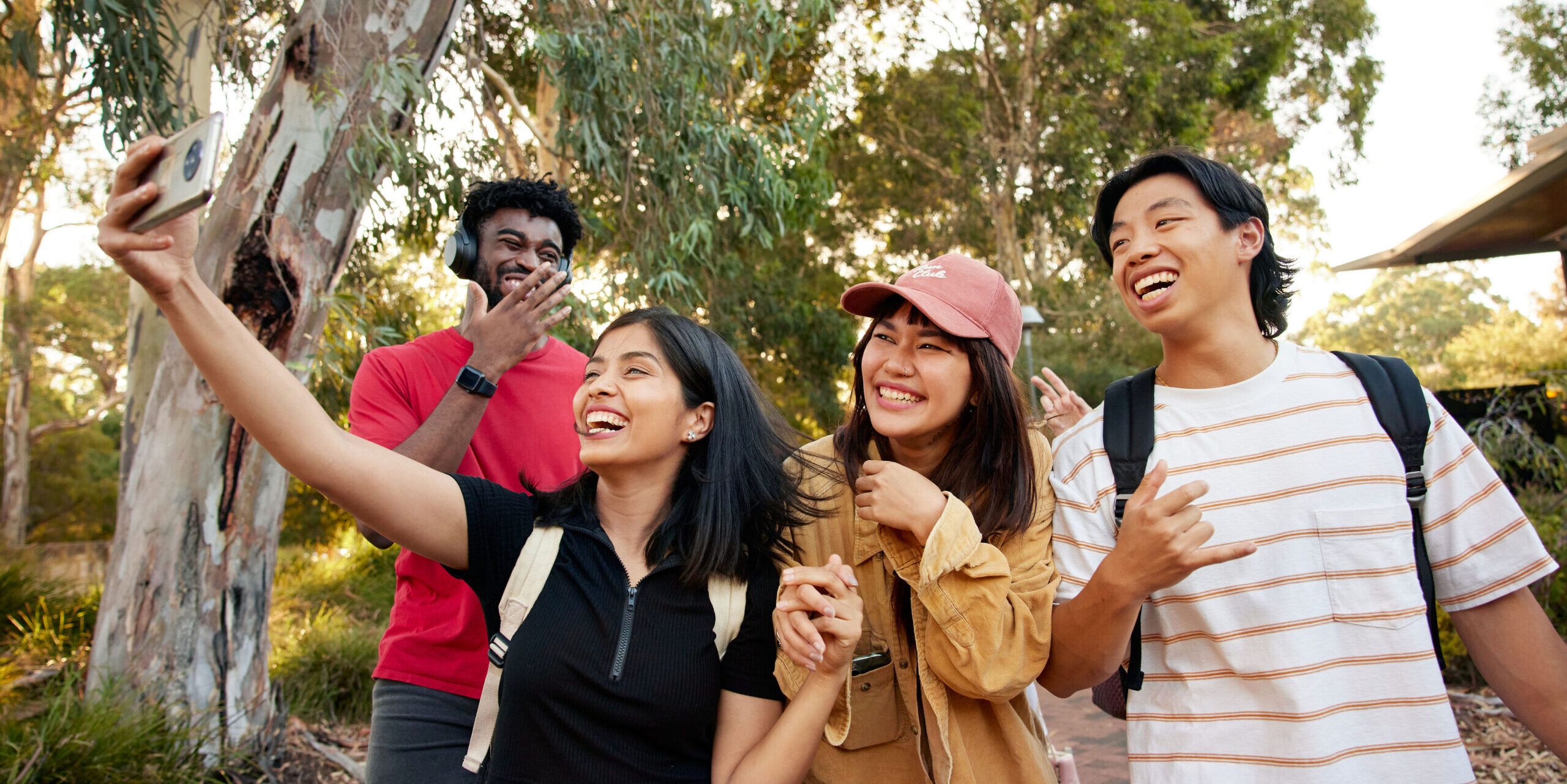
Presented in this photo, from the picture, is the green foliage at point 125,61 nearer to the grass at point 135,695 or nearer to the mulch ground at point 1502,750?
the grass at point 135,695

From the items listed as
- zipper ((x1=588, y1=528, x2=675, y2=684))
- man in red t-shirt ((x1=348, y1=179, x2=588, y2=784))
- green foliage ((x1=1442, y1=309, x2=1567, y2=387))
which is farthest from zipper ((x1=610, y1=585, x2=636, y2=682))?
green foliage ((x1=1442, y1=309, x2=1567, y2=387))

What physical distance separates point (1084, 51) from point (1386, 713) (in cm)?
1498

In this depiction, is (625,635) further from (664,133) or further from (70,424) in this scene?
(70,424)

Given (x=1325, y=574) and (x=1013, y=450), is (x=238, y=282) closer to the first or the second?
(x=1013, y=450)

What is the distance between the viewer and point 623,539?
1987mm

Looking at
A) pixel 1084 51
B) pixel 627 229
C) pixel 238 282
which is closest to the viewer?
pixel 238 282

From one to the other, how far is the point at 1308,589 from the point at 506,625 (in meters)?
1.40

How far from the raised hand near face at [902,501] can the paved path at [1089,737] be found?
10.7ft

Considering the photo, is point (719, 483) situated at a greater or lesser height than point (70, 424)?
lesser

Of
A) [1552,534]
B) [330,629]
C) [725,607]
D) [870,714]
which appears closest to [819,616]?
[725,607]

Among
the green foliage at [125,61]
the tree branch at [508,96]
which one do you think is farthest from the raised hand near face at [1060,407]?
the tree branch at [508,96]

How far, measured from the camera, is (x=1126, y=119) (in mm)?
15242

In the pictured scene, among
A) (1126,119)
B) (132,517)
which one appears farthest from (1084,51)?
(132,517)

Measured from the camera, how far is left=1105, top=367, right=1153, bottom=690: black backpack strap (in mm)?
1872
